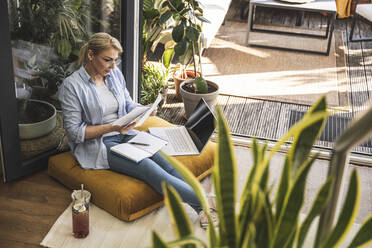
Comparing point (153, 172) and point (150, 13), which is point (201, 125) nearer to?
point (153, 172)

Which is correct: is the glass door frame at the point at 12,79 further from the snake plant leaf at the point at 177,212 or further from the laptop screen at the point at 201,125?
the snake plant leaf at the point at 177,212

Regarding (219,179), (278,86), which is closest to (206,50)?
(278,86)

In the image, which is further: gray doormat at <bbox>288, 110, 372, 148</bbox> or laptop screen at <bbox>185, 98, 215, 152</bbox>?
gray doormat at <bbox>288, 110, 372, 148</bbox>

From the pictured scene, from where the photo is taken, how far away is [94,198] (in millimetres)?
2582

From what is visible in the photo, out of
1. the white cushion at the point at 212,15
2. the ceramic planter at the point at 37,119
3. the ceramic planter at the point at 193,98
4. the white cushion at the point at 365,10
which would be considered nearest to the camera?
the ceramic planter at the point at 37,119

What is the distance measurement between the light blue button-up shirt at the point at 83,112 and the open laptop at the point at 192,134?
1.15 feet

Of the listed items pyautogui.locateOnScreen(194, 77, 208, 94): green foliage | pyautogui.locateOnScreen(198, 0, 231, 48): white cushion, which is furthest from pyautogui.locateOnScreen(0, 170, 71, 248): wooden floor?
pyautogui.locateOnScreen(198, 0, 231, 48): white cushion

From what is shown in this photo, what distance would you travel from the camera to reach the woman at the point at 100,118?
2.52 metres

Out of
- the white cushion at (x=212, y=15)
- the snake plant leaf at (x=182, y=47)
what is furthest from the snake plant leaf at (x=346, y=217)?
the white cushion at (x=212, y=15)

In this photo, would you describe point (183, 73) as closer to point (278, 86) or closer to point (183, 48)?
point (183, 48)

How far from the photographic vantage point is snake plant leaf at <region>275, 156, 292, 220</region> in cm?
114

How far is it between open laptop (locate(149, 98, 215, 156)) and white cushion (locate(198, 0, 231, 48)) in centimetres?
149

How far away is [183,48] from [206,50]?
62.7 inches

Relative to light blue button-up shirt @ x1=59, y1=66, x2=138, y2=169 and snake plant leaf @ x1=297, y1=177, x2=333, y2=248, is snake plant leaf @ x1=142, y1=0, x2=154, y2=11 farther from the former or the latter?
snake plant leaf @ x1=297, y1=177, x2=333, y2=248
